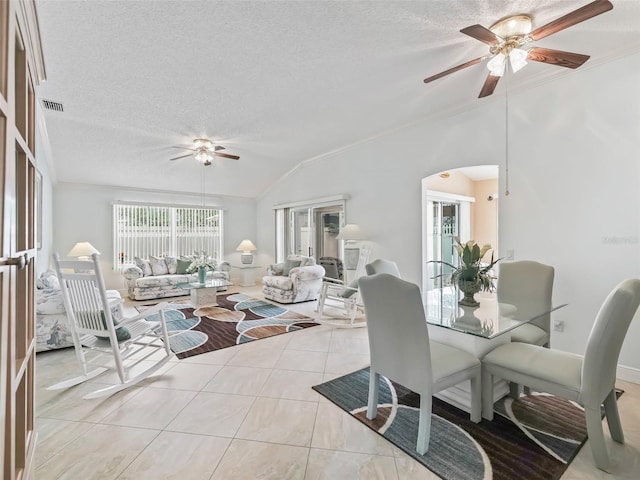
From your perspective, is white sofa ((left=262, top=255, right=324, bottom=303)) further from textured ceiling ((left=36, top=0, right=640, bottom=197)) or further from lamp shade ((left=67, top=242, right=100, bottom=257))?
lamp shade ((left=67, top=242, right=100, bottom=257))

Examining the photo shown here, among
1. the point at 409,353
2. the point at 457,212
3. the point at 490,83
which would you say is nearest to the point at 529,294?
the point at 409,353

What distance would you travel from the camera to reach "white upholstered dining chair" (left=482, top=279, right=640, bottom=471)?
1.61 metres

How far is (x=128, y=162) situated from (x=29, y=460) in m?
5.52

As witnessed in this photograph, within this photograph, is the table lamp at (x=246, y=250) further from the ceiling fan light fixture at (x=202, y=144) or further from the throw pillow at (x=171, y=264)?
the ceiling fan light fixture at (x=202, y=144)

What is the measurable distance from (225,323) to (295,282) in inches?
59.4

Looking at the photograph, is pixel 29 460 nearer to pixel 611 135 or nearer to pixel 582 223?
pixel 582 223

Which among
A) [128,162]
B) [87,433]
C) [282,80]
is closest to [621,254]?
[282,80]

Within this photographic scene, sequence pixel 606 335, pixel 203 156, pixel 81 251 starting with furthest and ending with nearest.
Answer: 1. pixel 81 251
2. pixel 203 156
3. pixel 606 335

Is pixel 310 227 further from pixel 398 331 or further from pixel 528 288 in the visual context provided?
pixel 398 331

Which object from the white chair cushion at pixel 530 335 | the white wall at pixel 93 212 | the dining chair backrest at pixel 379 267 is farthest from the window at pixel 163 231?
the white chair cushion at pixel 530 335

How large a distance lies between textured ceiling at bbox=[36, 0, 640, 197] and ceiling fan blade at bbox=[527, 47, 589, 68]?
0.98 ft

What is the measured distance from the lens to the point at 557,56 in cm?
214

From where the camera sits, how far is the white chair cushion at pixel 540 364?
1752 millimetres

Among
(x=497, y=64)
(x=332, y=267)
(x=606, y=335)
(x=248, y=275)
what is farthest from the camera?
(x=248, y=275)
